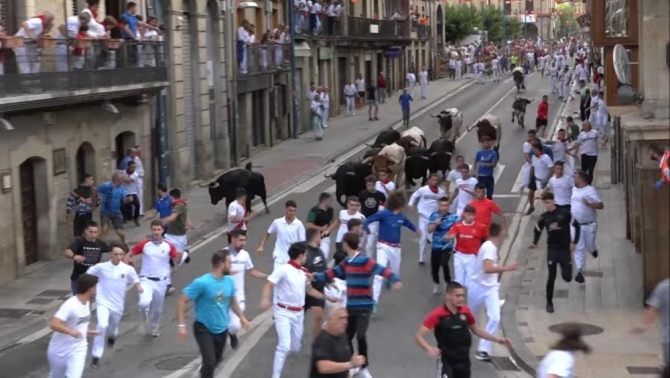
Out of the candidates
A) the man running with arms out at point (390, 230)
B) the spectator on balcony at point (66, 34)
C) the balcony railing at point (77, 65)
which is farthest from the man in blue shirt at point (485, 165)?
the spectator on balcony at point (66, 34)

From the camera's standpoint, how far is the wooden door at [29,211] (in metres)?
20.4

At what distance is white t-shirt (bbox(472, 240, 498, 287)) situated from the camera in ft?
42.3

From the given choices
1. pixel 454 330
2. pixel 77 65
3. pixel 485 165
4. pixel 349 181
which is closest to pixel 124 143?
pixel 77 65

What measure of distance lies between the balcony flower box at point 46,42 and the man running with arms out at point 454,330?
11496 millimetres

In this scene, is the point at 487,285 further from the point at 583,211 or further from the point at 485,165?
the point at 485,165

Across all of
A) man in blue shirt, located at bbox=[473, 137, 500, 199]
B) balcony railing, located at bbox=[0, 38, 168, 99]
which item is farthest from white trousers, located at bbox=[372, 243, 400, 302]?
balcony railing, located at bbox=[0, 38, 168, 99]

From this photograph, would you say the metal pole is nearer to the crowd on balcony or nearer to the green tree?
the crowd on balcony

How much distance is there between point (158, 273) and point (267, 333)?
1627mm

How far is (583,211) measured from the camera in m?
16.8

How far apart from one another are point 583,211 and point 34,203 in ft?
33.2

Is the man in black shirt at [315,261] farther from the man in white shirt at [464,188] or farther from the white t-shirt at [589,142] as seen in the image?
the white t-shirt at [589,142]

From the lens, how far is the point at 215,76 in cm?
3206

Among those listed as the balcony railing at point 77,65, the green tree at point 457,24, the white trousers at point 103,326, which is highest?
the green tree at point 457,24

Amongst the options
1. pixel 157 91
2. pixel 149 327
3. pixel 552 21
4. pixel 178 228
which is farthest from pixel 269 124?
pixel 552 21
